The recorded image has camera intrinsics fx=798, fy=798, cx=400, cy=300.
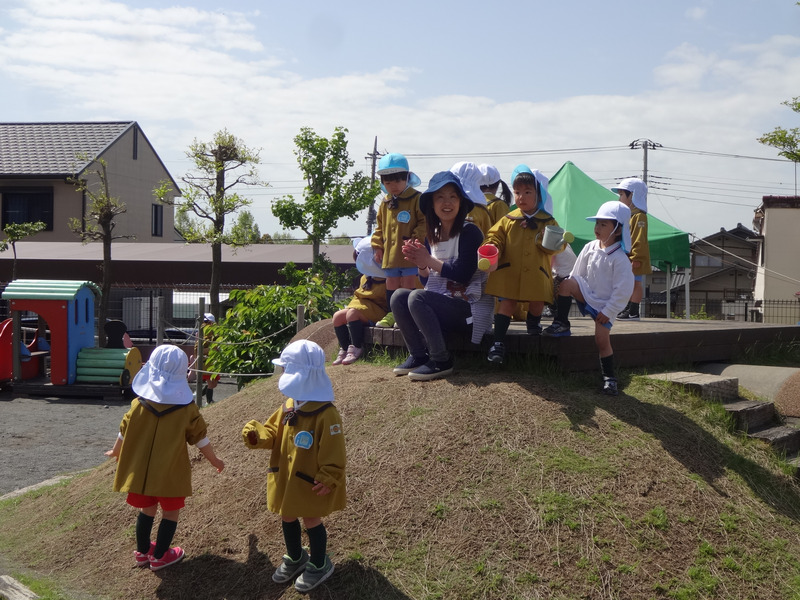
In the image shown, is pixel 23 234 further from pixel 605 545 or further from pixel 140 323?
pixel 605 545

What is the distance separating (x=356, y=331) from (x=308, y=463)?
2.94 meters

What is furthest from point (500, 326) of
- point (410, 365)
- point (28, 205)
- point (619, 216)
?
point (28, 205)

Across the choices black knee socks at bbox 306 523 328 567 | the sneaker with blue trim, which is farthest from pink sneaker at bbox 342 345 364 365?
black knee socks at bbox 306 523 328 567

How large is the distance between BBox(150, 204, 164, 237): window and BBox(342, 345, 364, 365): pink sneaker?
117ft

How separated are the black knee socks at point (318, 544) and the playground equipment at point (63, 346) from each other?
13.7m

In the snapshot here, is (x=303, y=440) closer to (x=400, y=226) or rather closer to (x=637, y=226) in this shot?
(x=400, y=226)

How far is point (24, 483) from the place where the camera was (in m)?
8.98

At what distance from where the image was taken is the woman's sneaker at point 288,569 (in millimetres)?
4500

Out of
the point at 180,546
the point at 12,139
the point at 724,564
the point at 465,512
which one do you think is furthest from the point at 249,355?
the point at 12,139

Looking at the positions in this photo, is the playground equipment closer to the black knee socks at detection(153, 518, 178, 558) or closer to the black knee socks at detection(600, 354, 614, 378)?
the black knee socks at detection(153, 518, 178, 558)

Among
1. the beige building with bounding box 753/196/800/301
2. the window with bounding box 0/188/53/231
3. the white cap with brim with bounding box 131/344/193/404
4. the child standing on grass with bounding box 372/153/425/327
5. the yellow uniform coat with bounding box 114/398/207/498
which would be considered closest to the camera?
the yellow uniform coat with bounding box 114/398/207/498

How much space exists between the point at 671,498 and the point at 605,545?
0.64 metres

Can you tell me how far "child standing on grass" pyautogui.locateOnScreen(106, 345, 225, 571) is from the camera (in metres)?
4.89

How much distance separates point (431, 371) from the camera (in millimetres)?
6051
